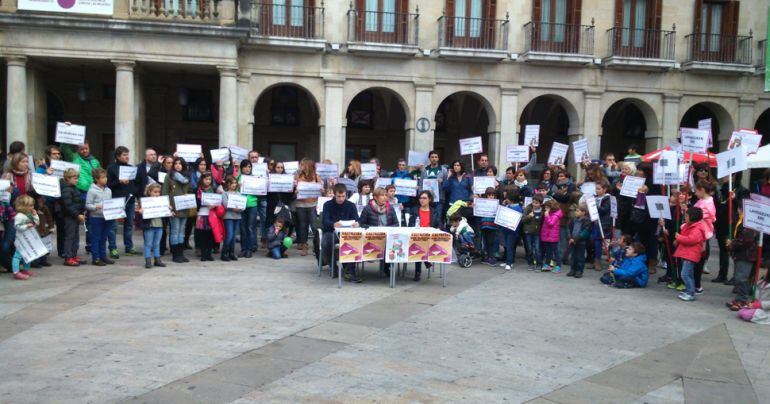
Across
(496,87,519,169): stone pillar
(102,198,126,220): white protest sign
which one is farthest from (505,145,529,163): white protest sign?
(102,198,126,220): white protest sign

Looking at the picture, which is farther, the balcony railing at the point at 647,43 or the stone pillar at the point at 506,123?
the balcony railing at the point at 647,43

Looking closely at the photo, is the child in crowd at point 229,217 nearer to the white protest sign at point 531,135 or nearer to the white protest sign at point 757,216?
the white protest sign at point 531,135

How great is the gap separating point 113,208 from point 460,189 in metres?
7.08

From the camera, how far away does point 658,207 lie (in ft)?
37.3

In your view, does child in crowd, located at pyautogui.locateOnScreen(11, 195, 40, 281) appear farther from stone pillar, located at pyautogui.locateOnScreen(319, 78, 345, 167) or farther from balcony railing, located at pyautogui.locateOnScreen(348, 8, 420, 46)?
balcony railing, located at pyautogui.locateOnScreen(348, 8, 420, 46)

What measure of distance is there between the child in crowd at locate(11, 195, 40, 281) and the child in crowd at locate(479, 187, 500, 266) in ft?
27.0

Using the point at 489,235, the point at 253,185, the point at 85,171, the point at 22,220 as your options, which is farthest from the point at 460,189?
the point at 22,220

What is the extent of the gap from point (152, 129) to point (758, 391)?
22682 mm

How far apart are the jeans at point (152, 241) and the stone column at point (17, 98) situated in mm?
8993

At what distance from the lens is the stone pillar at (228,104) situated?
19.3 meters

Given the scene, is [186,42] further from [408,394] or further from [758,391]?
[758,391]

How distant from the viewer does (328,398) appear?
5719 millimetres

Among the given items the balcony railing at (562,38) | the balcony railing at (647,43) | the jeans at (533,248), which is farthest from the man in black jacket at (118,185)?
the balcony railing at (647,43)

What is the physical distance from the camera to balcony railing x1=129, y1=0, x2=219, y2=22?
18375 mm
